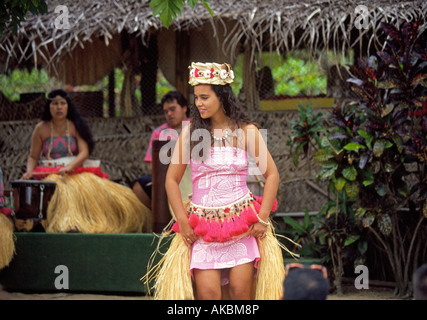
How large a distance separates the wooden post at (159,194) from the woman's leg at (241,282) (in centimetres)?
216

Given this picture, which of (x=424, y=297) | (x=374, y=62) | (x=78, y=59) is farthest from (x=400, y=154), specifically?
(x=78, y=59)

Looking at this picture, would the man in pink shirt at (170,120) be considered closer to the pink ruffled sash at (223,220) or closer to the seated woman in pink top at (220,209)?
the seated woman in pink top at (220,209)

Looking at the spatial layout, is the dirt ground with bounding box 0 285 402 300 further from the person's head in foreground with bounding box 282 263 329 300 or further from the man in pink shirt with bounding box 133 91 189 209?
the person's head in foreground with bounding box 282 263 329 300

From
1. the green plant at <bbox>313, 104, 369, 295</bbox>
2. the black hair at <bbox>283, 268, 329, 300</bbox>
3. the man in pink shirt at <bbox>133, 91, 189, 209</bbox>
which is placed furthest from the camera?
the man in pink shirt at <bbox>133, 91, 189, 209</bbox>

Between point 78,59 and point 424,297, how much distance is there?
6643mm

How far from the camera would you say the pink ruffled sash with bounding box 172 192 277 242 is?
3143 millimetres

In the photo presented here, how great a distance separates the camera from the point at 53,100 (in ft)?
19.6

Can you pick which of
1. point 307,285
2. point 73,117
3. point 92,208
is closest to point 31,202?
point 92,208

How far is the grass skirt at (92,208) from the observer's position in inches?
215

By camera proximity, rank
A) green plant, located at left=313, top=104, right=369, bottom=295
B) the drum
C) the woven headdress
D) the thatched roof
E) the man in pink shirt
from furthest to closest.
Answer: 1. the thatched roof
2. the man in pink shirt
3. the drum
4. green plant, located at left=313, top=104, right=369, bottom=295
5. the woven headdress

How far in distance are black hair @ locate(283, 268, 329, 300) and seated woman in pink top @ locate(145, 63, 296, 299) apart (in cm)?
131

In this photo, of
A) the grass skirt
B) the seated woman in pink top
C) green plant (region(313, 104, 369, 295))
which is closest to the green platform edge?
the grass skirt

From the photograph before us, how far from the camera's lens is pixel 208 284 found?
10.2ft
